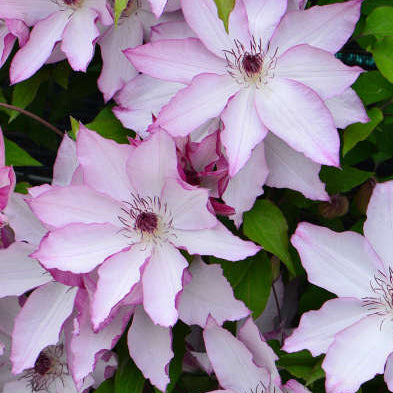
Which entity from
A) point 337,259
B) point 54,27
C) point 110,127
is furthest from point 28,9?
point 337,259

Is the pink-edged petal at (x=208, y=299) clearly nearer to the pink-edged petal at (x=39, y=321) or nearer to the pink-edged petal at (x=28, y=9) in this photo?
the pink-edged petal at (x=39, y=321)

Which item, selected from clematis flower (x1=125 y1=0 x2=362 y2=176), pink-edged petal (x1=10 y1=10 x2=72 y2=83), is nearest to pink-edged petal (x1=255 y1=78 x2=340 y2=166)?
clematis flower (x1=125 y1=0 x2=362 y2=176)

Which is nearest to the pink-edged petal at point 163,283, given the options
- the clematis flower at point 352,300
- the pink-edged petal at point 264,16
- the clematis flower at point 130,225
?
the clematis flower at point 130,225

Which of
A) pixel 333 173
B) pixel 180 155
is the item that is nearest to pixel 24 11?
pixel 180 155

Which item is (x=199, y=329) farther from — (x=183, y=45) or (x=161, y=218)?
(x=183, y=45)

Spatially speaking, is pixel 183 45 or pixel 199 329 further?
pixel 199 329

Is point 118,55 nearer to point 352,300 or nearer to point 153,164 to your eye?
point 153,164
